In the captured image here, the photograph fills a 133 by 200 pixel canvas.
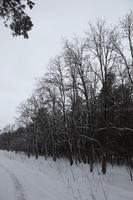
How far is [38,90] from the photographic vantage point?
26.8 m

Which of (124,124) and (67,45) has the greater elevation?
(67,45)

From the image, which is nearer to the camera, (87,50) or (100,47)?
A: (100,47)

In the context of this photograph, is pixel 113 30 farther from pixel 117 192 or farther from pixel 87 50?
pixel 117 192

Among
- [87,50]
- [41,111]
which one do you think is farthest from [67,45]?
[41,111]

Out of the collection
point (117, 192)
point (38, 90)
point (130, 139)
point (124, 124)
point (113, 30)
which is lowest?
point (117, 192)

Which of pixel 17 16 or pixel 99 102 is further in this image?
pixel 99 102

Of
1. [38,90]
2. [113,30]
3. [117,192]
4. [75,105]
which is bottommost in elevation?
[117,192]

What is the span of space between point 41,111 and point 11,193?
31.0 metres

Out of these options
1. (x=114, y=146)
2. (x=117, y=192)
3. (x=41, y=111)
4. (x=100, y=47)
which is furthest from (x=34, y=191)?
(x=41, y=111)

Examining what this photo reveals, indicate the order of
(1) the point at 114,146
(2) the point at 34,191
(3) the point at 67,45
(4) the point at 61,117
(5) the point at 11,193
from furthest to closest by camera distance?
(4) the point at 61,117 → (1) the point at 114,146 → (3) the point at 67,45 → (2) the point at 34,191 → (5) the point at 11,193

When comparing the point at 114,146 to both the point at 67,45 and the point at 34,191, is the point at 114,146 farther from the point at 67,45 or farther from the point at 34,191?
the point at 34,191

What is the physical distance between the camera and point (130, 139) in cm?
2267

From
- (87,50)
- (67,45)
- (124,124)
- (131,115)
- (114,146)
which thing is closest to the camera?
(87,50)

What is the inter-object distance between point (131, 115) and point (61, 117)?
410 inches
